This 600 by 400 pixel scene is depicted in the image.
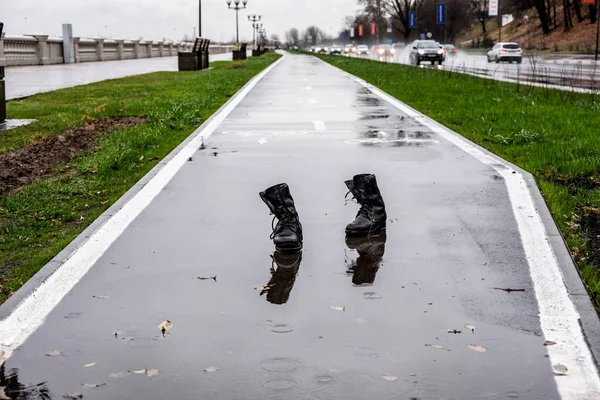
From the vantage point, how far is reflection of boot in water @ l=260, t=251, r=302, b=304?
510cm

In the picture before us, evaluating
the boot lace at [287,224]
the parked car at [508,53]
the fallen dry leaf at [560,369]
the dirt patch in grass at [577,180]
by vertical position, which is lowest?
the fallen dry leaf at [560,369]

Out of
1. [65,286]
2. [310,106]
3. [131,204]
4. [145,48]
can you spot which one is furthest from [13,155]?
[145,48]

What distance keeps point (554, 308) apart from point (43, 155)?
26.9 feet

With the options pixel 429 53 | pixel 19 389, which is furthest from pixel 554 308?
pixel 429 53

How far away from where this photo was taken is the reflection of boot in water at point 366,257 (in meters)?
5.52

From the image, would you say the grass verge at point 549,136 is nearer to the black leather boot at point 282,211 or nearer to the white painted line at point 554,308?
the white painted line at point 554,308

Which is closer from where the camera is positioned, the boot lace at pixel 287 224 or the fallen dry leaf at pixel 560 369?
the fallen dry leaf at pixel 560 369

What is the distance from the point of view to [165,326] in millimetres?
4500

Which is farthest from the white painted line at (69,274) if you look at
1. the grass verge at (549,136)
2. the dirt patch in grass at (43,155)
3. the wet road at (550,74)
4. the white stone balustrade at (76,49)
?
the white stone balustrade at (76,49)

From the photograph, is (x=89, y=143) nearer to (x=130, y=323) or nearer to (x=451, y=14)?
(x=130, y=323)

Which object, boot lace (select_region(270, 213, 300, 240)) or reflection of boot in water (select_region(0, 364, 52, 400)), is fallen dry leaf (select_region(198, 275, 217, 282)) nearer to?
boot lace (select_region(270, 213, 300, 240))

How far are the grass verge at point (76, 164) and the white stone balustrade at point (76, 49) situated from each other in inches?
412

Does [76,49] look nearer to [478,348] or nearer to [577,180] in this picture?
[577,180]

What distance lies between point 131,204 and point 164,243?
1.59 m
